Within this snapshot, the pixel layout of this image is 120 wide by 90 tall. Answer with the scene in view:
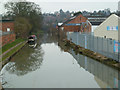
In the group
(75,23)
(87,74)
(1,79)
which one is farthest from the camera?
(75,23)

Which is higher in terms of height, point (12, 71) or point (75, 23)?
point (75, 23)

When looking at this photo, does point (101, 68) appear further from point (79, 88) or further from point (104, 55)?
point (79, 88)

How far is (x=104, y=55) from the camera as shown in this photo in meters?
19.8

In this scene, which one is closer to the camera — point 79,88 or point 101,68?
point 79,88

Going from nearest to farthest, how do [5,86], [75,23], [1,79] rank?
[5,86]
[1,79]
[75,23]

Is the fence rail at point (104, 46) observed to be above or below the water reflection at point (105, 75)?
above

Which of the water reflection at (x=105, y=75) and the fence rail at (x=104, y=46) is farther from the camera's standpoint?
the fence rail at (x=104, y=46)

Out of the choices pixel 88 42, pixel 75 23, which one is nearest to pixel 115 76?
pixel 88 42

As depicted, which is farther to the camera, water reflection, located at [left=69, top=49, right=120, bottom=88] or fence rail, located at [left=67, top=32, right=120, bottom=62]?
fence rail, located at [left=67, top=32, right=120, bottom=62]

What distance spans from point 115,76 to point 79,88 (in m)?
3.52

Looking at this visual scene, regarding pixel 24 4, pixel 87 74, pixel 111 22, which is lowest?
pixel 87 74

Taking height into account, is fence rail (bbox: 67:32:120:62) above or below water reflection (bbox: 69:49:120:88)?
above

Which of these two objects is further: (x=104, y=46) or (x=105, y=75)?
(x=104, y=46)

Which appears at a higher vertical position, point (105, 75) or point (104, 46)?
point (104, 46)
